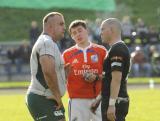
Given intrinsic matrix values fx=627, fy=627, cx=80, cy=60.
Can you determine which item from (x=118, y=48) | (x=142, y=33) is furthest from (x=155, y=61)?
(x=118, y=48)

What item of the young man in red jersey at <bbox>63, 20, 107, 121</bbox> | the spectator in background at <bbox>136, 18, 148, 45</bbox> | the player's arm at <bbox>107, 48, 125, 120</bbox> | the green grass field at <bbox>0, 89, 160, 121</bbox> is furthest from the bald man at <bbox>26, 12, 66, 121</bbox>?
the spectator in background at <bbox>136, 18, 148, 45</bbox>

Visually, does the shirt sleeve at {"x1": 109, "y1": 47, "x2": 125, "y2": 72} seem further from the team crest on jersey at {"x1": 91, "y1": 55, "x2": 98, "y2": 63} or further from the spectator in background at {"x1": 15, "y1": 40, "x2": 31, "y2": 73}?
the spectator in background at {"x1": 15, "y1": 40, "x2": 31, "y2": 73}

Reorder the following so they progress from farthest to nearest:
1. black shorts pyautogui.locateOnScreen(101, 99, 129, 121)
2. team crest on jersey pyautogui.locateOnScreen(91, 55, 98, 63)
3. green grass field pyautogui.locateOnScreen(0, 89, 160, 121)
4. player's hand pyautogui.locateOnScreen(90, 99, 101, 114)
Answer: green grass field pyautogui.locateOnScreen(0, 89, 160, 121) → team crest on jersey pyautogui.locateOnScreen(91, 55, 98, 63) → player's hand pyautogui.locateOnScreen(90, 99, 101, 114) → black shorts pyautogui.locateOnScreen(101, 99, 129, 121)

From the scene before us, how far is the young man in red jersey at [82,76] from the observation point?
11.1m

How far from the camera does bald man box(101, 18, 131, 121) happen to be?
30.1 ft

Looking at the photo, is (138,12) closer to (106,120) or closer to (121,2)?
(121,2)

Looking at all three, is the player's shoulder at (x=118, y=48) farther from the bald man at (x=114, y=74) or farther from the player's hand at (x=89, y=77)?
the player's hand at (x=89, y=77)

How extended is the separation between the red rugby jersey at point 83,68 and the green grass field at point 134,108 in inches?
227

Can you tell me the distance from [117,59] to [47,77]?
1.06m

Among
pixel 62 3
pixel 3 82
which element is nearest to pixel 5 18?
pixel 62 3

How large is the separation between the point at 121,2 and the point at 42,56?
41.6 m

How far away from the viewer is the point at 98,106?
432 inches

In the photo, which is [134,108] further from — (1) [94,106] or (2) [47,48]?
(2) [47,48]

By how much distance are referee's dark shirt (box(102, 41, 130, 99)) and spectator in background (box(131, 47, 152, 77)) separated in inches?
1049
